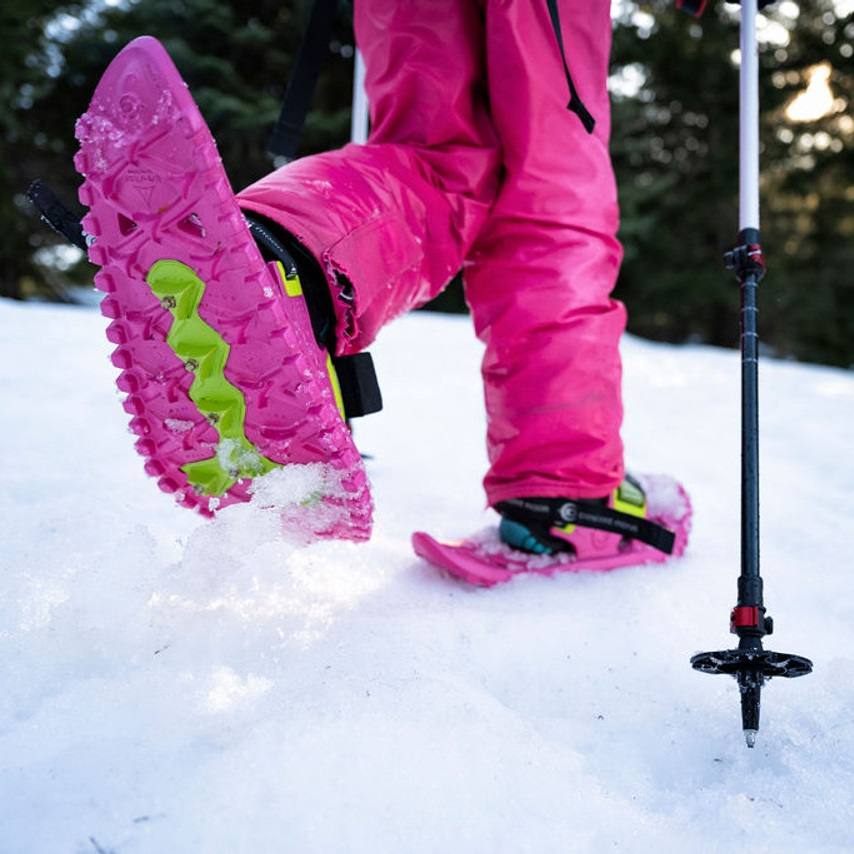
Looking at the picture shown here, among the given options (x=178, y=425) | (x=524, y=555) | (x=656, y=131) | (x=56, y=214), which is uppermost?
(x=56, y=214)

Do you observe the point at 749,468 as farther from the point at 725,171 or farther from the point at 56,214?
the point at 725,171

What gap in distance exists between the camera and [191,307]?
30.9 inches

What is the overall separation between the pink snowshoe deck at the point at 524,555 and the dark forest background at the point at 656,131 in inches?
233

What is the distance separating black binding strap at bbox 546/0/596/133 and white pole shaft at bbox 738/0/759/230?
0.20 metres

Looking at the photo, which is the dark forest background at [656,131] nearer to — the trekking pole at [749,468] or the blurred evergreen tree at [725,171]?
the blurred evergreen tree at [725,171]

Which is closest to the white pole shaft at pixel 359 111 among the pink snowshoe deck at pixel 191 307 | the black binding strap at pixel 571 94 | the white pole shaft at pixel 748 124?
the black binding strap at pixel 571 94

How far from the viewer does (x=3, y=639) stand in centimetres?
76

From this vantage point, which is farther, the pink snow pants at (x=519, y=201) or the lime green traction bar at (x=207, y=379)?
the pink snow pants at (x=519, y=201)

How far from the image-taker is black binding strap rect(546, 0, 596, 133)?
1059 mm

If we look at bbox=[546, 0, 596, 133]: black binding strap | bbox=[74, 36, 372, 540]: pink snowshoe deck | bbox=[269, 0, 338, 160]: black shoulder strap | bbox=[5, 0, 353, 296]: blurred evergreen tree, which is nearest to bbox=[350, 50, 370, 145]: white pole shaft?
bbox=[269, 0, 338, 160]: black shoulder strap

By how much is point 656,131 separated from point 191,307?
33.1 ft

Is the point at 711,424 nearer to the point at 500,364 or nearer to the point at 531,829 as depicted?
the point at 500,364

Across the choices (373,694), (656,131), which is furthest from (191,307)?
(656,131)

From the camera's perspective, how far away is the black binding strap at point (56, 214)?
86 cm
